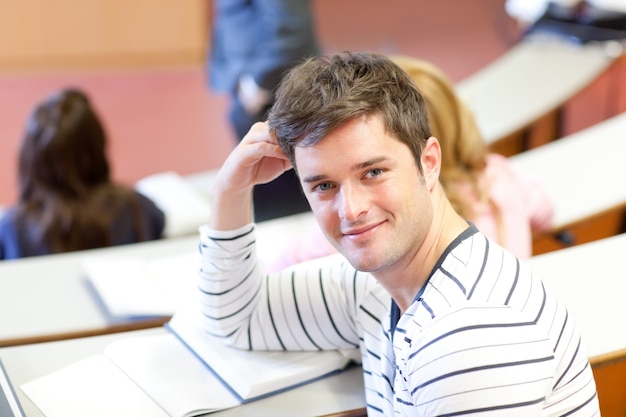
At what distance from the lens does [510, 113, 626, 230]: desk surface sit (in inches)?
97.0

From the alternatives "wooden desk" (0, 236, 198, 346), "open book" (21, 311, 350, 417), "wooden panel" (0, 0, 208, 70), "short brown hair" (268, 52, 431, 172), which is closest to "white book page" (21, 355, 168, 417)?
"open book" (21, 311, 350, 417)

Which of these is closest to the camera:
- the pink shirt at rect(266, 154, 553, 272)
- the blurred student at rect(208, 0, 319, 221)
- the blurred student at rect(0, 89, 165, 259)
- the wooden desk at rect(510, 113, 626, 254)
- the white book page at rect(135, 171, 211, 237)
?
the pink shirt at rect(266, 154, 553, 272)

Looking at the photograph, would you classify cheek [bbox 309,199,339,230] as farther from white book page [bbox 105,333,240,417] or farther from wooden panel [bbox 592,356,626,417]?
wooden panel [bbox 592,356,626,417]

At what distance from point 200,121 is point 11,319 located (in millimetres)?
3655

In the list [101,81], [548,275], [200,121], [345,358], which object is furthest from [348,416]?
[101,81]

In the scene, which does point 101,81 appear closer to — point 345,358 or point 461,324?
point 345,358

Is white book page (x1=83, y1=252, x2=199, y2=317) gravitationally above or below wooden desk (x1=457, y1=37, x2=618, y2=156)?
below

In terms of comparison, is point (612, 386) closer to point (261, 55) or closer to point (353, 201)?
point (353, 201)

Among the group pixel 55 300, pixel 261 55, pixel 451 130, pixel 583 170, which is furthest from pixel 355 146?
pixel 261 55

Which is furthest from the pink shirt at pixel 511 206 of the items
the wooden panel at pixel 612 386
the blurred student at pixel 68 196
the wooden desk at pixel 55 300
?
the blurred student at pixel 68 196

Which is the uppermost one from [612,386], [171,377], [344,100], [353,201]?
[344,100]

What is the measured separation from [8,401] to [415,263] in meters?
0.72

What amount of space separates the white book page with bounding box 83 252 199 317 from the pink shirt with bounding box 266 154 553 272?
21 centimetres

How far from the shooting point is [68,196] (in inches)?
103
